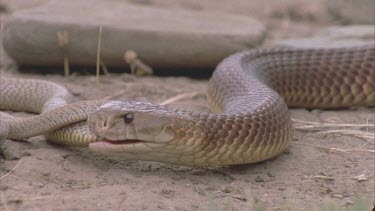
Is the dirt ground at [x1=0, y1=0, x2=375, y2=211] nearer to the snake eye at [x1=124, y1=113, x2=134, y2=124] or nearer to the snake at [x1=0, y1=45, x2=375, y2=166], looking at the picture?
the snake at [x1=0, y1=45, x2=375, y2=166]

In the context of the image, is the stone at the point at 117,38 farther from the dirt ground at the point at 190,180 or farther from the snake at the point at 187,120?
the dirt ground at the point at 190,180

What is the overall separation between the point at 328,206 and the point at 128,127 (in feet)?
4.07

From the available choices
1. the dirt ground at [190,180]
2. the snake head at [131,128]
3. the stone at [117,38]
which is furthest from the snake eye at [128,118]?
the stone at [117,38]

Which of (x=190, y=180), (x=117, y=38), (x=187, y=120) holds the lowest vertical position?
(x=190, y=180)

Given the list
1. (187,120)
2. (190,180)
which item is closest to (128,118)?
(187,120)

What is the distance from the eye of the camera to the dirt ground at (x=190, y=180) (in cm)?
390

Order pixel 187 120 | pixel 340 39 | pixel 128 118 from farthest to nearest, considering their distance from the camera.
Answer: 1. pixel 340 39
2. pixel 187 120
3. pixel 128 118

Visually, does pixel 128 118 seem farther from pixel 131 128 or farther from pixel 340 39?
pixel 340 39

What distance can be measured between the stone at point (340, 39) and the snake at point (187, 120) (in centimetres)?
106

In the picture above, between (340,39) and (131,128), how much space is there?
3969mm

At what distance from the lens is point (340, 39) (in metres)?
7.71

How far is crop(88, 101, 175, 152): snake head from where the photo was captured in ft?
13.9

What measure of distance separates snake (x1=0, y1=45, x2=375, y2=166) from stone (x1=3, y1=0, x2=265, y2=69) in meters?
0.52

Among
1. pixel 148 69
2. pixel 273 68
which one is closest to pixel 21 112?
pixel 148 69
